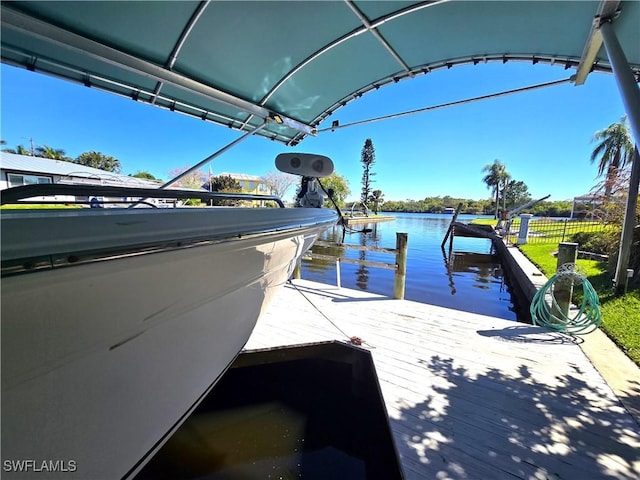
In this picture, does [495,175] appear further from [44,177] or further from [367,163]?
[44,177]

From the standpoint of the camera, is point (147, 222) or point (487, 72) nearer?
point (147, 222)

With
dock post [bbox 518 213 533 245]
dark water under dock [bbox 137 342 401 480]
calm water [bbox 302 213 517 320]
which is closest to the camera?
dark water under dock [bbox 137 342 401 480]

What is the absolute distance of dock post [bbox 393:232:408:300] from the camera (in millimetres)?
4078

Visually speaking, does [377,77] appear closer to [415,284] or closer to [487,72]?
[487,72]

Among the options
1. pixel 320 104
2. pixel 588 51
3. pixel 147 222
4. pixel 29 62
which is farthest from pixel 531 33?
pixel 29 62

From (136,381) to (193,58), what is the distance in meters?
2.24

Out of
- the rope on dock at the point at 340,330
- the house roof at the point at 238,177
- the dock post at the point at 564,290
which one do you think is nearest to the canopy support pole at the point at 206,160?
the rope on dock at the point at 340,330

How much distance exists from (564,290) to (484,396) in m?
2.12

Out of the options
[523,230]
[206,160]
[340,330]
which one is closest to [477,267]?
[523,230]

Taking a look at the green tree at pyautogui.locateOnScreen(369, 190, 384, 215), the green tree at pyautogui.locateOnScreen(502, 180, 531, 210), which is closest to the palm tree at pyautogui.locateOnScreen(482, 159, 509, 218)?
the green tree at pyautogui.locateOnScreen(502, 180, 531, 210)

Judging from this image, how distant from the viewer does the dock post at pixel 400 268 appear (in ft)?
13.4

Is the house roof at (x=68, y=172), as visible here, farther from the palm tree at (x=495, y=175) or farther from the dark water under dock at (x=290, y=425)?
the palm tree at (x=495, y=175)

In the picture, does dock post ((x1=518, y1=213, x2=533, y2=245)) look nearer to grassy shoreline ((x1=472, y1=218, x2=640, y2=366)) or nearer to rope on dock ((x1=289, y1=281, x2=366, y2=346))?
grassy shoreline ((x1=472, y1=218, x2=640, y2=366))

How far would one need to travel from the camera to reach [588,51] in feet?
5.86
